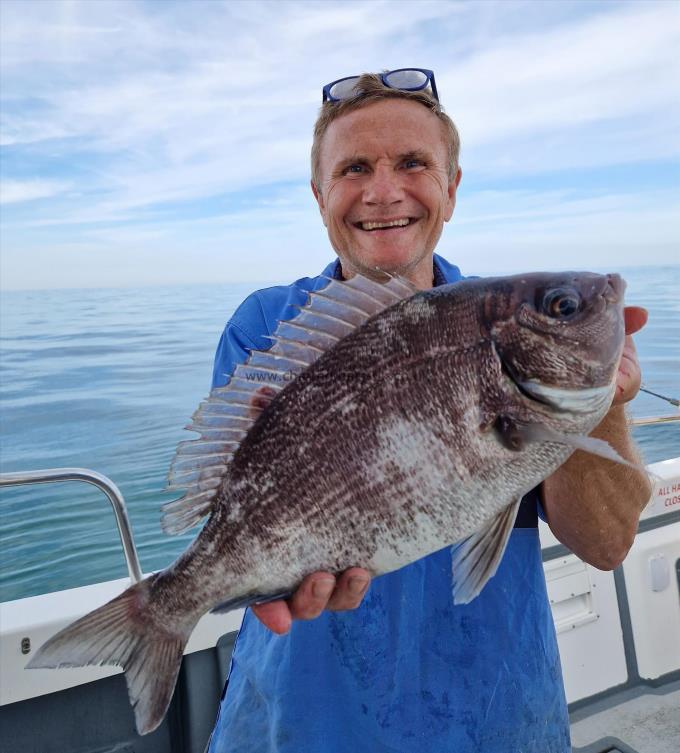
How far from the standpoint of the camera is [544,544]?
10.0ft

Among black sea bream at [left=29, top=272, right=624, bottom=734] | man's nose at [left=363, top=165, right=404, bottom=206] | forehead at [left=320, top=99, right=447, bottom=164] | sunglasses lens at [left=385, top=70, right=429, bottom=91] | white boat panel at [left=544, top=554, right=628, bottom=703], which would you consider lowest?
white boat panel at [left=544, top=554, right=628, bottom=703]

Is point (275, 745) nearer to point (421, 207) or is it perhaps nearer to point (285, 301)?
point (285, 301)

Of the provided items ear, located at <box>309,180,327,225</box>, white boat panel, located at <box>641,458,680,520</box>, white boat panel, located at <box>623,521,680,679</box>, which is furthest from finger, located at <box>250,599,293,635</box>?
white boat panel, located at <box>641,458,680,520</box>

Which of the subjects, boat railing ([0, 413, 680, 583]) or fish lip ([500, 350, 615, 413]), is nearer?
fish lip ([500, 350, 615, 413])

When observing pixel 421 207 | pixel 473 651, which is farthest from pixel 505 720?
pixel 421 207

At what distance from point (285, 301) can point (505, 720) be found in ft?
4.24

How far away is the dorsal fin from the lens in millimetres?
1283

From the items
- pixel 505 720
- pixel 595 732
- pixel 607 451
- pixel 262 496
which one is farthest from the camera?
pixel 595 732

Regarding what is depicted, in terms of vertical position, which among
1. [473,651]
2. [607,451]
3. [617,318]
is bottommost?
[473,651]

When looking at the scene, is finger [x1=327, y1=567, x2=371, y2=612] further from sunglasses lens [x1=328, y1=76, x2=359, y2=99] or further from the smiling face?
sunglasses lens [x1=328, y1=76, x2=359, y2=99]

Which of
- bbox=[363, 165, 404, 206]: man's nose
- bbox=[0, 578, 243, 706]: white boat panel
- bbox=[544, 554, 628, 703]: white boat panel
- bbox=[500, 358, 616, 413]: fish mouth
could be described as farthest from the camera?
bbox=[544, 554, 628, 703]: white boat panel

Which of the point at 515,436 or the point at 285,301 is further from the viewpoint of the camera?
the point at 285,301

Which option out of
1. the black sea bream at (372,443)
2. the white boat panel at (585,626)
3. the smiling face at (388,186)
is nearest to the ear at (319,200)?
the smiling face at (388,186)

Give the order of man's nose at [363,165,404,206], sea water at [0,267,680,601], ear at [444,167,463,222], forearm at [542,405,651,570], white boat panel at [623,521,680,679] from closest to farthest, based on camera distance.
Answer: forearm at [542,405,651,570], man's nose at [363,165,404,206], ear at [444,167,463,222], white boat panel at [623,521,680,679], sea water at [0,267,680,601]
